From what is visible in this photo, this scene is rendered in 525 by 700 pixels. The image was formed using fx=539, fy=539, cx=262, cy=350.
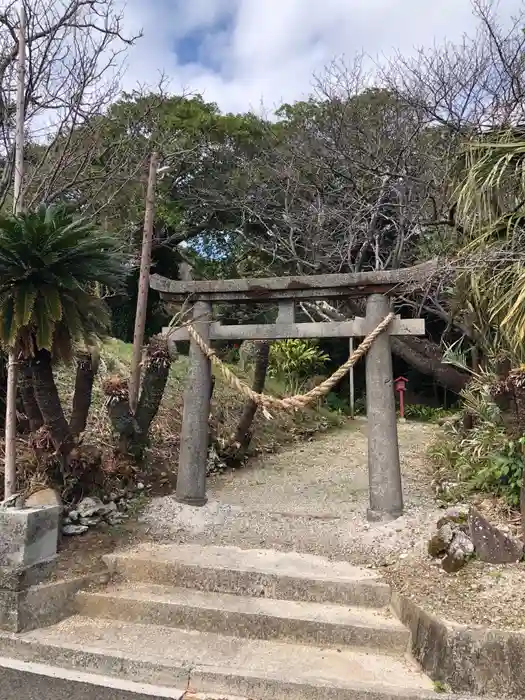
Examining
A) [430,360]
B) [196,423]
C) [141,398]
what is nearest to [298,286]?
[196,423]

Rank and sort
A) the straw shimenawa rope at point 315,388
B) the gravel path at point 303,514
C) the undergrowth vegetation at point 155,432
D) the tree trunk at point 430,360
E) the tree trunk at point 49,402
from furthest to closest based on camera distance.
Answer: the tree trunk at point 430,360
the undergrowth vegetation at point 155,432
the straw shimenawa rope at point 315,388
the gravel path at point 303,514
the tree trunk at point 49,402

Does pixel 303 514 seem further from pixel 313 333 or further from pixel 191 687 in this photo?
pixel 191 687

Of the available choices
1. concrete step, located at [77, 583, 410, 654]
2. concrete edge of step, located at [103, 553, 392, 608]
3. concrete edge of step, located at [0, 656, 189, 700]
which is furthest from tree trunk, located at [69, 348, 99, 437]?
concrete edge of step, located at [0, 656, 189, 700]

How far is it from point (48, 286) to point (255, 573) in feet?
8.26

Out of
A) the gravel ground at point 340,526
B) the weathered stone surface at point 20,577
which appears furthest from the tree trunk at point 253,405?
the weathered stone surface at point 20,577

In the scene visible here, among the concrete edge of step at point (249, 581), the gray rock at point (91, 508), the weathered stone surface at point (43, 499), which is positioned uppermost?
the weathered stone surface at point (43, 499)

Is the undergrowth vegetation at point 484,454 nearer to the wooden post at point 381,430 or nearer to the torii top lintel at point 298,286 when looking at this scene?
the wooden post at point 381,430

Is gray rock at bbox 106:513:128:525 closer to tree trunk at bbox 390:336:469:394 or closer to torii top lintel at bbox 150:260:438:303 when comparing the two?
torii top lintel at bbox 150:260:438:303

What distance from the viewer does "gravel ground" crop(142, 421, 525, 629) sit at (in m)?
3.21

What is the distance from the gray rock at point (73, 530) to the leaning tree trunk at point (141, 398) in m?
1.04

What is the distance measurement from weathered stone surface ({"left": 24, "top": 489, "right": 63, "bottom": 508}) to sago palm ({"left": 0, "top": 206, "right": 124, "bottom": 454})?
0.42 m

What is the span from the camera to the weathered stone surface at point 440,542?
3.75 metres

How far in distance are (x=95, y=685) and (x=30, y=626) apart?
0.75 metres

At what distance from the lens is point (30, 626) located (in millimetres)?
3475
